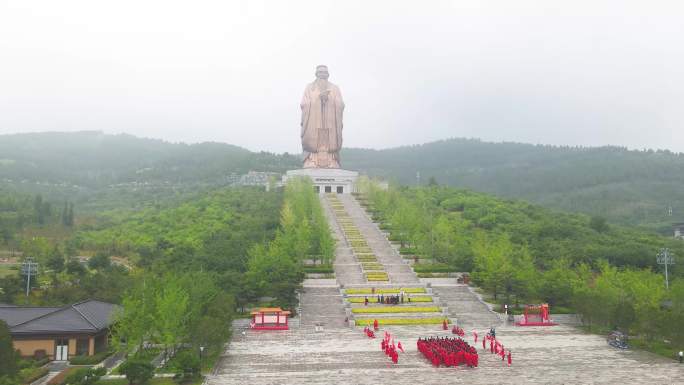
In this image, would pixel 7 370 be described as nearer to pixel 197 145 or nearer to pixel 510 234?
pixel 510 234

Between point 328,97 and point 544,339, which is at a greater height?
point 328,97

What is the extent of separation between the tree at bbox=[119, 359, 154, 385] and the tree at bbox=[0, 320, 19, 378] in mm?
2162

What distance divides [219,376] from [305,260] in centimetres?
1612

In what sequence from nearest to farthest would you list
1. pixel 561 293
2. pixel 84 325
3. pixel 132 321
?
pixel 132 321 < pixel 84 325 < pixel 561 293

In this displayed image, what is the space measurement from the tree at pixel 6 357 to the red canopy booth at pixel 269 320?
9.40m

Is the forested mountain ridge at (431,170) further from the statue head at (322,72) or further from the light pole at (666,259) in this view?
the light pole at (666,259)

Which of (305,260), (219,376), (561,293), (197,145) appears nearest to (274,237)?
(305,260)

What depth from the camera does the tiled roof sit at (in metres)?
16.7

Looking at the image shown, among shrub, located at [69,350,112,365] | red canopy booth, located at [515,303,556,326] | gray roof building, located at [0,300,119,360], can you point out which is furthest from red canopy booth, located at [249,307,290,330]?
red canopy booth, located at [515,303,556,326]

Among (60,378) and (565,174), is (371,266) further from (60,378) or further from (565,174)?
(565,174)

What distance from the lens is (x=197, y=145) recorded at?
12362cm

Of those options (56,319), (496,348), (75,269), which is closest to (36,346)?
(56,319)

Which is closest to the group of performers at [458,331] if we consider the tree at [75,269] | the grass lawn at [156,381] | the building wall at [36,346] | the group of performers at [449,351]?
the group of performers at [449,351]

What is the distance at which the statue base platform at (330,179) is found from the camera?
159 feet
